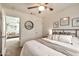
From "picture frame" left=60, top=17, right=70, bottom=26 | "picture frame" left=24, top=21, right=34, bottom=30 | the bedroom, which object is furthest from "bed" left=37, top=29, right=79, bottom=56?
"picture frame" left=24, top=21, right=34, bottom=30

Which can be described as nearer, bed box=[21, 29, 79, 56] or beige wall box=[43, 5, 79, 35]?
bed box=[21, 29, 79, 56]

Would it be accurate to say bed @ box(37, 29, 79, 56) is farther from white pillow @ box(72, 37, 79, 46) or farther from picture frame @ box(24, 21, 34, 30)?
picture frame @ box(24, 21, 34, 30)

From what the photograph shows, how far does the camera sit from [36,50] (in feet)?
4.70

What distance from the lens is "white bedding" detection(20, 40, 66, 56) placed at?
1.39m

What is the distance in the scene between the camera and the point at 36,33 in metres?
1.58

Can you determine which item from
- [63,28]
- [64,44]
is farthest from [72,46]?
[63,28]

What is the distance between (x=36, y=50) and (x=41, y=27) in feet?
1.32

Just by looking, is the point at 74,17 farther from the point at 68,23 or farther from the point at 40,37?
the point at 40,37

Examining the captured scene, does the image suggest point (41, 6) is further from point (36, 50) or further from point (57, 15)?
point (36, 50)

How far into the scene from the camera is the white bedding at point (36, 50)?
1388 millimetres

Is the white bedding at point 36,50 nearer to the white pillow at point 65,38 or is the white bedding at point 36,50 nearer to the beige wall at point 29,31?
the beige wall at point 29,31

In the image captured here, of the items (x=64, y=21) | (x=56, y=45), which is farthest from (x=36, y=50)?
(x=64, y=21)

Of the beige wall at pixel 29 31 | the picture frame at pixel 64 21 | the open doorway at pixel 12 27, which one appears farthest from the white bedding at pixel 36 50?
the picture frame at pixel 64 21

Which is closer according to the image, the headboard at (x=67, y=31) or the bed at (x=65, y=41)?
the bed at (x=65, y=41)
